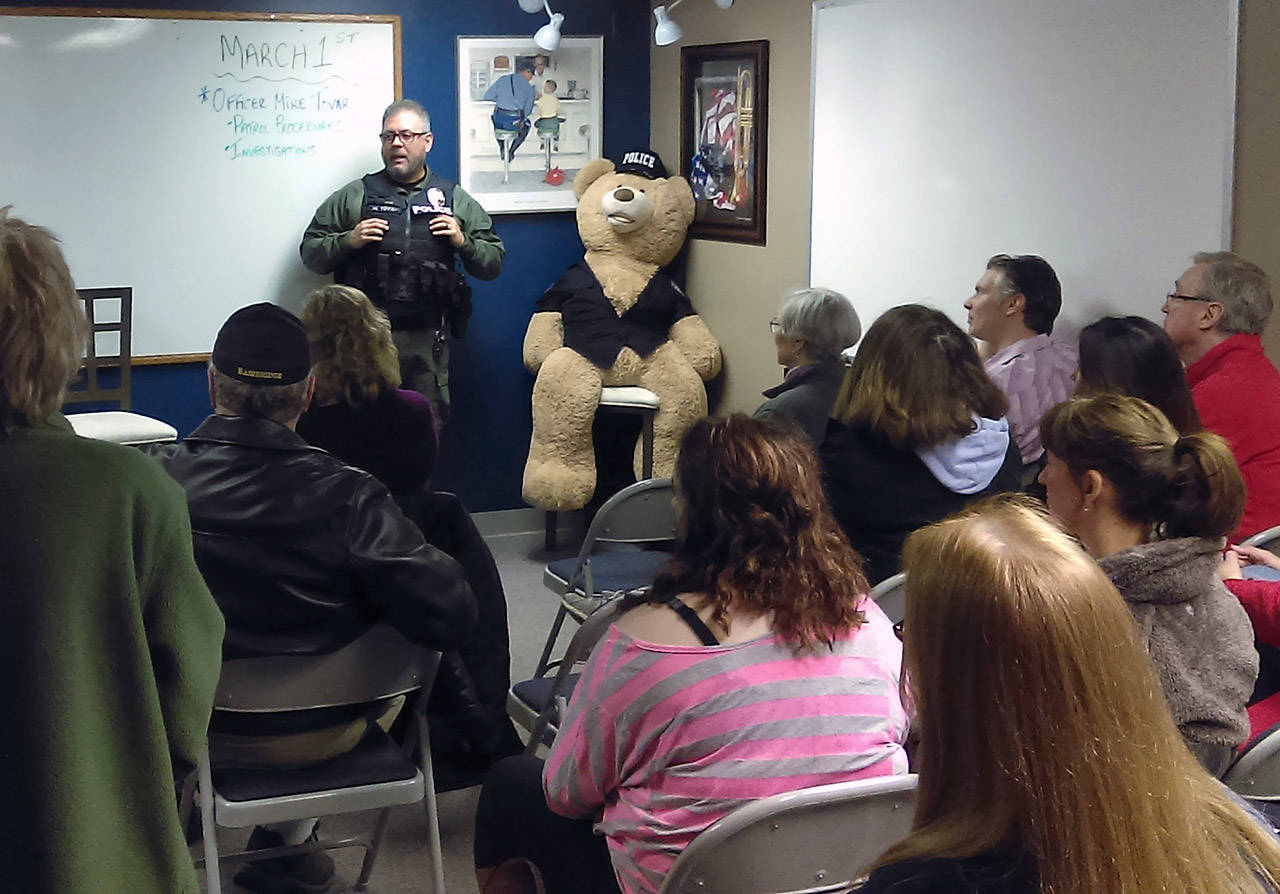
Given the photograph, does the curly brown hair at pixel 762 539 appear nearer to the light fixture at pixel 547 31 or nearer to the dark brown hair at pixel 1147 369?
the dark brown hair at pixel 1147 369

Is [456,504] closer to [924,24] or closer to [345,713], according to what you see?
[345,713]

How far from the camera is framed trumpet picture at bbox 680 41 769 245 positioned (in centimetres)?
532

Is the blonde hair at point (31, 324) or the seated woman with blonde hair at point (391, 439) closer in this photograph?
the blonde hair at point (31, 324)

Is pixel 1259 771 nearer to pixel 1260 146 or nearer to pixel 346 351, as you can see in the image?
pixel 1260 146

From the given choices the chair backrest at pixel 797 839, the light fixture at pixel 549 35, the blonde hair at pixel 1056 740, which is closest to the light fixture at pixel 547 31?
the light fixture at pixel 549 35

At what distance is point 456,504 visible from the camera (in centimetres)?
300

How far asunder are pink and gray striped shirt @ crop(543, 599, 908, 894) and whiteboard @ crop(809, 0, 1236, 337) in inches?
84.7

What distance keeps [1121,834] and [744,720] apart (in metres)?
0.77

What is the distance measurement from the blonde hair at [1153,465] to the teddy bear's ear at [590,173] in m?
3.90

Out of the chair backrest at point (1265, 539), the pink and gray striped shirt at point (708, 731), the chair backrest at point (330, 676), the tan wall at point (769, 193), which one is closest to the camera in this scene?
the pink and gray striped shirt at point (708, 731)

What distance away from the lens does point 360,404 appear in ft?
10.8

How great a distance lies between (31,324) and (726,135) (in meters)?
4.21

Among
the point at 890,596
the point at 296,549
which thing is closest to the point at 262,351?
the point at 296,549

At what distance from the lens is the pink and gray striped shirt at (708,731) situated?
1.72 m
